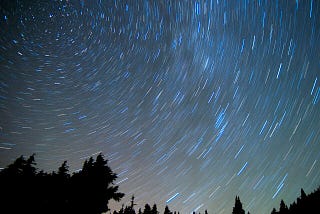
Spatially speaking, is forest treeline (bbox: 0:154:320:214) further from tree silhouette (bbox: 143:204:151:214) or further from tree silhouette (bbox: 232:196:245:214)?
tree silhouette (bbox: 232:196:245:214)

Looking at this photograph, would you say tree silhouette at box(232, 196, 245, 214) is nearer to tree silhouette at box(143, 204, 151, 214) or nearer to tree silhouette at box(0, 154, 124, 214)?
tree silhouette at box(143, 204, 151, 214)

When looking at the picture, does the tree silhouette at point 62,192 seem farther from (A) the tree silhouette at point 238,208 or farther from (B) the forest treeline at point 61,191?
(A) the tree silhouette at point 238,208

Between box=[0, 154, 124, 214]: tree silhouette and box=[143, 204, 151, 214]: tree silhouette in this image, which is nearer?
box=[0, 154, 124, 214]: tree silhouette

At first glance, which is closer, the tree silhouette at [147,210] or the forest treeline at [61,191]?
the forest treeline at [61,191]

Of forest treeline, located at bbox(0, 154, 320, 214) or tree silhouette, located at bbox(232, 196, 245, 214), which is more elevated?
tree silhouette, located at bbox(232, 196, 245, 214)

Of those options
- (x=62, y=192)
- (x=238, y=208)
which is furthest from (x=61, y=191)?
(x=238, y=208)

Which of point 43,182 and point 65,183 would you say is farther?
point 43,182

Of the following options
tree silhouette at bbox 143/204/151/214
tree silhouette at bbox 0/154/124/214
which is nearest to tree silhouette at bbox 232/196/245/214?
tree silhouette at bbox 143/204/151/214

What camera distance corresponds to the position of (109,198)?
13.9m

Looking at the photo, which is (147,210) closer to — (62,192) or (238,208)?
(238,208)

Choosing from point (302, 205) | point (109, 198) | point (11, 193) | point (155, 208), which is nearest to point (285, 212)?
point (302, 205)

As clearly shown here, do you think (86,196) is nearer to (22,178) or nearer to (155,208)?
(22,178)

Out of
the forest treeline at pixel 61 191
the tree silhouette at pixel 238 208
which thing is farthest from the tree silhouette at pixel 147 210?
the forest treeline at pixel 61 191

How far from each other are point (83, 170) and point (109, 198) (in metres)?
2.30
